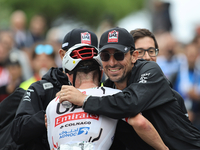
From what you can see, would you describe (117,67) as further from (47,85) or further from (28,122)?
(28,122)

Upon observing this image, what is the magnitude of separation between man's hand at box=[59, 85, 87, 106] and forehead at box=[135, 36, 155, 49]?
2.16m

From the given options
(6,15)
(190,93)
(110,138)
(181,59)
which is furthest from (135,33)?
(6,15)

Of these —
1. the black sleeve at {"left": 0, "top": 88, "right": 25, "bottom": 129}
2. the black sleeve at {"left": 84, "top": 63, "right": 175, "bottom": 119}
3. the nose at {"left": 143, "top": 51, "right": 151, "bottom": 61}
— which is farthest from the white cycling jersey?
the nose at {"left": 143, "top": 51, "right": 151, "bottom": 61}

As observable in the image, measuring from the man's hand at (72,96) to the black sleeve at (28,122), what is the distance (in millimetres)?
589

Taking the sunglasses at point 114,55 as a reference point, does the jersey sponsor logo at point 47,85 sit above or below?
below

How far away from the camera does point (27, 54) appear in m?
10.4

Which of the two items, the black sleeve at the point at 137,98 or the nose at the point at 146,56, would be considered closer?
the black sleeve at the point at 137,98

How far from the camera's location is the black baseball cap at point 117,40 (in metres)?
3.70

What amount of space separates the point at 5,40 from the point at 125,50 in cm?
698

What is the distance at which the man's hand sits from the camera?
3197 millimetres

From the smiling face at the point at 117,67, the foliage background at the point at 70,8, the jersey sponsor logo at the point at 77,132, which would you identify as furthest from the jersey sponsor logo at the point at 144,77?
the foliage background at the point at 70,8

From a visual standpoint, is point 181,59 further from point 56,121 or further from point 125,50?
point 56,121

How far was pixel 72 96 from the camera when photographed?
10.5ft

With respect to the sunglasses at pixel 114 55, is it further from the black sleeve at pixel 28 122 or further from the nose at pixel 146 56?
the nose at pixel 146 56
